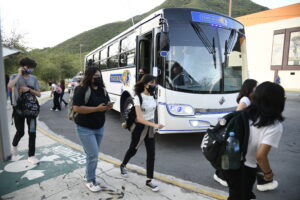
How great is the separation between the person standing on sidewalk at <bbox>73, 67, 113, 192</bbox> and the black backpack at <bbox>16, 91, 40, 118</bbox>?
51.4 inches

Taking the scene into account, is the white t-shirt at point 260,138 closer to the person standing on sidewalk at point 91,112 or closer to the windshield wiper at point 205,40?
the person standing on sidewalk at point 91,112

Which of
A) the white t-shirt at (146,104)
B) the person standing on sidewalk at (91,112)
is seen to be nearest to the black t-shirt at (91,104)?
the person standing on sidewalk at (91,112)

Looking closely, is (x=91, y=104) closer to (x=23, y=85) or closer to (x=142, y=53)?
(x=23, y=85)

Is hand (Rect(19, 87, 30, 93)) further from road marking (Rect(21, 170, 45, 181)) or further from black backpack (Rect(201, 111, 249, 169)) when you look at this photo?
black backpack (Rect(201, 111, 249, 169))

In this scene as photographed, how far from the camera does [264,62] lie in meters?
25.0

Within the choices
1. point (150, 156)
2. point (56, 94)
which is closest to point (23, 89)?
point (150, 156)

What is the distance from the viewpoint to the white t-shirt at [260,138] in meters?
1.62

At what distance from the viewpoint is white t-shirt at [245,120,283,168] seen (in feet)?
5.33

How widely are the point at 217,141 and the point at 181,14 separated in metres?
3.60

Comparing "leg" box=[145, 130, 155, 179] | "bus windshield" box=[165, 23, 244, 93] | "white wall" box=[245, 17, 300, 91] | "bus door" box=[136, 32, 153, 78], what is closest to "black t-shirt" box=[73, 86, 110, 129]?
"leg" box=[145, 130, 155, 179]

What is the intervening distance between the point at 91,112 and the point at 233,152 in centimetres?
180

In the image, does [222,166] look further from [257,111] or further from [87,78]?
[87,78]

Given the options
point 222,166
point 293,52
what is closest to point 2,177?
Answer: point 222,166

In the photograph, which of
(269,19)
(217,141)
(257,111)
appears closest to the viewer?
(257,111)
